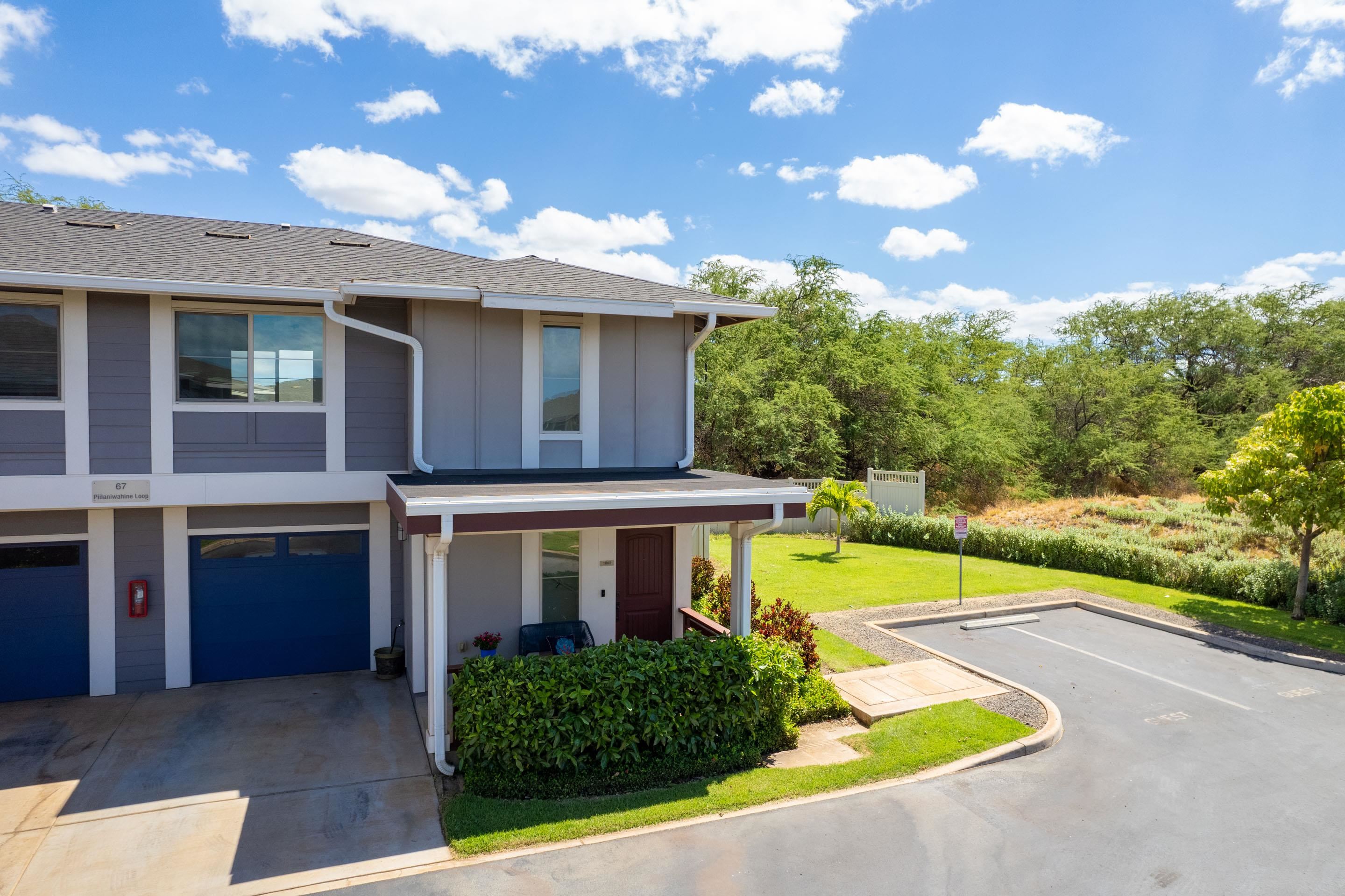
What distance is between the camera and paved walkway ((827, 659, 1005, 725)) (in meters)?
8.87

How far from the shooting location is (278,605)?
32.2 ft

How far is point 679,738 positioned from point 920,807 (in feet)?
8.00

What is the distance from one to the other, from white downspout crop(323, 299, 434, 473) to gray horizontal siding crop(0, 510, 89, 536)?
415cm

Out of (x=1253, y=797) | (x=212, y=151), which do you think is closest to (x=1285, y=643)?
(x=1253, y=797)

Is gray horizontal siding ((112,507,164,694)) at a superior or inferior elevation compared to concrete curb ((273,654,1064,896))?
superior

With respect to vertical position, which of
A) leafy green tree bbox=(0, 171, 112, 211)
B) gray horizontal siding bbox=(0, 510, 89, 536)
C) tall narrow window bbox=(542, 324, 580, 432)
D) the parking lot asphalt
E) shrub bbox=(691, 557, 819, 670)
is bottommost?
the parking lot asphalt

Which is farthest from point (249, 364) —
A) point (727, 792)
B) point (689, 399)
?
point (727, 792)

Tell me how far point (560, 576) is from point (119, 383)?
6.11 meters

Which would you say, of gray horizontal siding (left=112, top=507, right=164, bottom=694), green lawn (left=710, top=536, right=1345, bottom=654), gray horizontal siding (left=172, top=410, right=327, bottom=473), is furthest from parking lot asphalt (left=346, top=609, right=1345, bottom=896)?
gray horizontal siding (left=112, top=507, right=164, bottom=694)

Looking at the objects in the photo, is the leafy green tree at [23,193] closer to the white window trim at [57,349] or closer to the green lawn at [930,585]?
the white window trim at [57,349]

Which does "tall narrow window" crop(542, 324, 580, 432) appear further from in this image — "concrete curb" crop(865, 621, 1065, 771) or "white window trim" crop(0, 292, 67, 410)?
"concrete curb" crop(865, 621, 1065, 771)

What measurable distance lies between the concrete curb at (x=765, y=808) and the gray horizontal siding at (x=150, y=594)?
223 inches

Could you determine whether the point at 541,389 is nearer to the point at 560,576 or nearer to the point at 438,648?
the point at 560,576

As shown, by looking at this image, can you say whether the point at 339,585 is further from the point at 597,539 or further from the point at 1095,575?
the point at 1095,575
